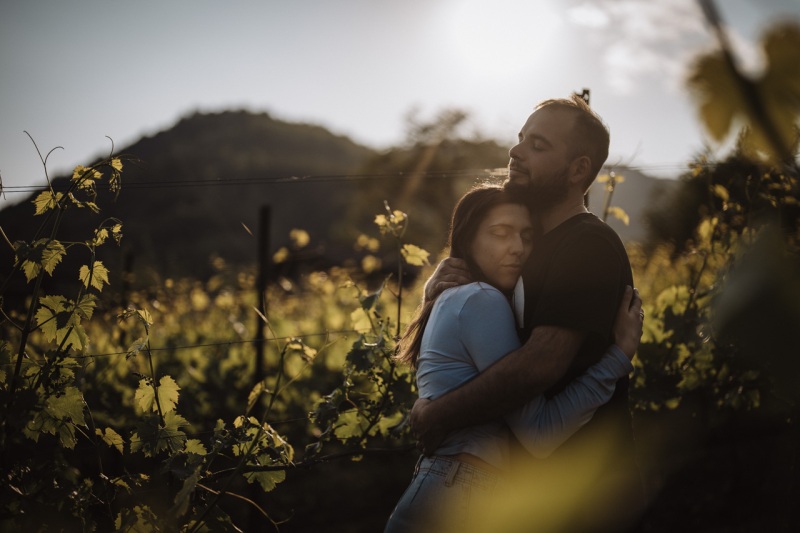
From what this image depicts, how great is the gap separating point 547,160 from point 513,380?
819 millimetres

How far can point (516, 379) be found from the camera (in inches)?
71.9

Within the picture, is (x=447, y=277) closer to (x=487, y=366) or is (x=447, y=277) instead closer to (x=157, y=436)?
(x=487, y=366)

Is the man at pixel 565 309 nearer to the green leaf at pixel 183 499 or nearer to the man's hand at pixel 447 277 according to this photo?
→ the man's hand at pixel 447 277

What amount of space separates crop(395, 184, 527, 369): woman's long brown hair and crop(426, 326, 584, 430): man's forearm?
0.37 metres

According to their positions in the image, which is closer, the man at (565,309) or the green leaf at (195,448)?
the man at (565,309)

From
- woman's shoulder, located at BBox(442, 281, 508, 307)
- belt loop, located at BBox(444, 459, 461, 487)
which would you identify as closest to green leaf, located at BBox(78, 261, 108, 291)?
woman's shoulder, located at BBox(442, 281, 508, 307)

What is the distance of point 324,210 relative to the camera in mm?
64750

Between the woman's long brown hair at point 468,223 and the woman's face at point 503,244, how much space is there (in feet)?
0.07

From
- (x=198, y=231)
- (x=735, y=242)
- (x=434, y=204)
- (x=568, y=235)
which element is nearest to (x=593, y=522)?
(x=568, y=235)

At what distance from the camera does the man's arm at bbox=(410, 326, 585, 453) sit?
1.83 meters

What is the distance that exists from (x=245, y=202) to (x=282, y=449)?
5921 centimetres

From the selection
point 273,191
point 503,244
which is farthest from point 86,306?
point 273,191

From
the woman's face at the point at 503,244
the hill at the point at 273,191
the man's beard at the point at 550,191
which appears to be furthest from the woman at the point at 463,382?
the hill at the point at 273,191

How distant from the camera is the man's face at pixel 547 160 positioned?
2.27 metres
